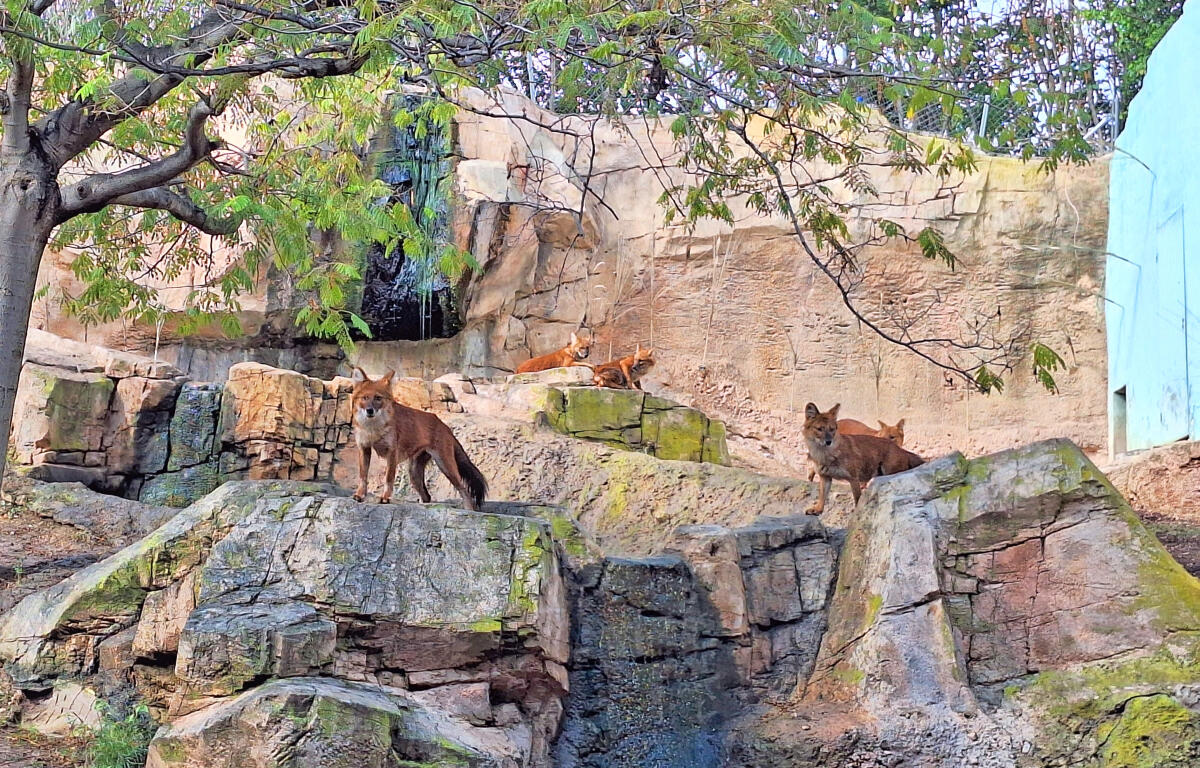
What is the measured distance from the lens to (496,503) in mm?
11398

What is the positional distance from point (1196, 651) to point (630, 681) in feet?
12.8

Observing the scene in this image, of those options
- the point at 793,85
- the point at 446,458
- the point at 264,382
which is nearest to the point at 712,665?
the point at 446,458

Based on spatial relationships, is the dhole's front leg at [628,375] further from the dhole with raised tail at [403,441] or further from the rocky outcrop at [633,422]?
the dhole with raised tail at [403,441]

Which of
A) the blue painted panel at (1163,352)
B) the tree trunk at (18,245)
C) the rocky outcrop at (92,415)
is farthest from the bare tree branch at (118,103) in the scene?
the blue painted panel at (1163,352)

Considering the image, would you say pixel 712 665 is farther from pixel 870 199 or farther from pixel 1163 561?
pixel 870 199

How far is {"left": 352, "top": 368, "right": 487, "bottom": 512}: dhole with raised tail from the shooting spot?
410 inches

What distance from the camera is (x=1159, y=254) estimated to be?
52.2 ft

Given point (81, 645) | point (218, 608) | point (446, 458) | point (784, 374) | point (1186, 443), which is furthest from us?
point (784, 374)

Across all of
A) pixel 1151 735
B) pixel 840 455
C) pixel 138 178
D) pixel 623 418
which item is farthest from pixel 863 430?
pixel 138 178

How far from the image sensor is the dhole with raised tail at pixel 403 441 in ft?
34.2

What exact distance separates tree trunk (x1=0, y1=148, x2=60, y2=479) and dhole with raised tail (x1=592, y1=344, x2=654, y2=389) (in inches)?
341

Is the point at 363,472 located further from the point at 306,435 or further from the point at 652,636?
the point at 306,435

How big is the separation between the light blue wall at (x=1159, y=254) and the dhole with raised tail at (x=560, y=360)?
25.0ft

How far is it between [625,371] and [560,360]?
1.00 meters
